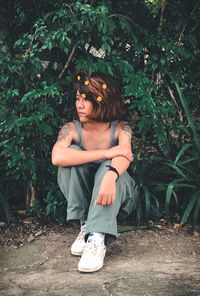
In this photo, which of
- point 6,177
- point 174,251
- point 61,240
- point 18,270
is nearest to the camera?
point 18,270

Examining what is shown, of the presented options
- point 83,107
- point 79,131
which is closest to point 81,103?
point 83,107

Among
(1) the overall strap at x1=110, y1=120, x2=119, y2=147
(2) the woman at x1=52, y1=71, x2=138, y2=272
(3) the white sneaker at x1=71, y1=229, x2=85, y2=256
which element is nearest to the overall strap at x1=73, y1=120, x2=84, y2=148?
(2) the woman at x1=52, y1=71, x2=138, y2=272

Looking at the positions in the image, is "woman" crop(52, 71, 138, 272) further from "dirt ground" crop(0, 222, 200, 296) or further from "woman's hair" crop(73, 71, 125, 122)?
"dirt ground" crop(0, 222, 200, 296)

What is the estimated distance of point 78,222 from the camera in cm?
277

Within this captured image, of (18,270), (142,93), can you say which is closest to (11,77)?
(142,93)

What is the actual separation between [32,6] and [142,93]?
1.16m

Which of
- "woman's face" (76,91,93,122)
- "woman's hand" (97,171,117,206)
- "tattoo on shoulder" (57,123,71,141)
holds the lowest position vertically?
"woman's hand" (97,171,117,206)

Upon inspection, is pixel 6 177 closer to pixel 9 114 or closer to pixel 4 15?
pixel 9 114

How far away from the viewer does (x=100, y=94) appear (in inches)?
103

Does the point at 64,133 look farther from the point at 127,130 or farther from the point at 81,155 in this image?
the point at 127,130

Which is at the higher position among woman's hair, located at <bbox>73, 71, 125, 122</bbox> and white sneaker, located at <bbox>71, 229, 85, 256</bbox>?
woman's hair, located at <bbox>73, 71, 125, 122</bbox>

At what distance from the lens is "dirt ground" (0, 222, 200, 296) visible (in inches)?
84.9

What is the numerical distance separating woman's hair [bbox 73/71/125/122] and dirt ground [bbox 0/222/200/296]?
1003mm

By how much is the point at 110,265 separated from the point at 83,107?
1121 mm
